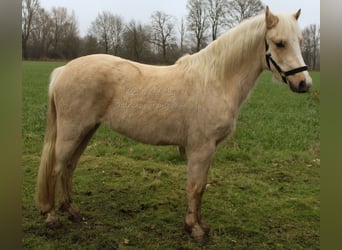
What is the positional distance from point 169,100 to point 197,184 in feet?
2.85

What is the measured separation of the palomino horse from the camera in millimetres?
2818

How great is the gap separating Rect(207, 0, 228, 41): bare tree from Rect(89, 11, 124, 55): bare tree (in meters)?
1.57

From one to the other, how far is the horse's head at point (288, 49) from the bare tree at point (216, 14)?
2.47m

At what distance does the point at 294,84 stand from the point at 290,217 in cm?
178

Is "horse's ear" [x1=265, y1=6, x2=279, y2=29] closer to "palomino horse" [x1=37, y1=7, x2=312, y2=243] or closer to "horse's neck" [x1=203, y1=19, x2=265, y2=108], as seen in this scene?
"palomino horse" [x1=37, y1=7, x2=312, y2=243]

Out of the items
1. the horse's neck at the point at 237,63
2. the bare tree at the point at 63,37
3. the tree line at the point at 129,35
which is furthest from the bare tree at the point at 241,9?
the bare tree at the point at 63,37

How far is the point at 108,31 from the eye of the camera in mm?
5332

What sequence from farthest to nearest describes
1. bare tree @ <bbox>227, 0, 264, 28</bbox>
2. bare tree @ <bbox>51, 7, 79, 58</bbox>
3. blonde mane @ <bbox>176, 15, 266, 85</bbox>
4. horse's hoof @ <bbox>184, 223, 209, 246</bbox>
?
bare tree @ <bbox>51, 7, 79, 58</bbox>, bare tree @ <bbox>227, 0, 264, 28</bbox>, horse's hoof @ <bbox>184, 223, 209, 246</bbox>, blonde mane @ <bbox>176, 15, 266, 85</bbox>

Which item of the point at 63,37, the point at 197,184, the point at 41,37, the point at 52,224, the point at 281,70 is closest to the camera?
the point at 281,70

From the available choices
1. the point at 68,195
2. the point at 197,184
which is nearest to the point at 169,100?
the point at 197,184

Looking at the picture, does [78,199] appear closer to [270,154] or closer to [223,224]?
[223,224]

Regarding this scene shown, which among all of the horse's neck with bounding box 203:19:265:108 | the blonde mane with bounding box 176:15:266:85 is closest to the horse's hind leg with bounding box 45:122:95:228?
the blonde mane with bounding box 176:15:266:85

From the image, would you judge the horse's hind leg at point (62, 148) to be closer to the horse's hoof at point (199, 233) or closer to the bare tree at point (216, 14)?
the horse's hoof at point (199, 233)

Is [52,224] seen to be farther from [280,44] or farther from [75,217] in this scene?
[280,44]
